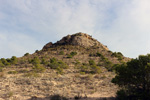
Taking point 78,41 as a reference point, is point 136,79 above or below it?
below

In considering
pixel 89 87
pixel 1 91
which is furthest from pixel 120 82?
pixel 1 91

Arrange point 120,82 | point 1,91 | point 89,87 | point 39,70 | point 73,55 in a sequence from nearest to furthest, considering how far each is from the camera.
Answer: point 120,82 → point 1,91 → point 89,87 → point 39,70 → point 73,55

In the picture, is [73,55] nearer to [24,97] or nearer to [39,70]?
[39,70]

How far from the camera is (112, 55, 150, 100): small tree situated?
11203 millimetres

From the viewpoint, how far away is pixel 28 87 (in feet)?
52.5

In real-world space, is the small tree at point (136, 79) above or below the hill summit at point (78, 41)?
below

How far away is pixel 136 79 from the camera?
1149 cm

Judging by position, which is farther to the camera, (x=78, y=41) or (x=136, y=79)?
(x=78, y=41)

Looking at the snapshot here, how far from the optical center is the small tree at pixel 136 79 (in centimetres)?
1120

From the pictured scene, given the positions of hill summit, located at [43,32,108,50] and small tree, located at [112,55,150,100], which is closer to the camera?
small tree, located at [112,55,150,100]

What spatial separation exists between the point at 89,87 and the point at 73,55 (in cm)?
3410

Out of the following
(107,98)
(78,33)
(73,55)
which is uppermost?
(78,33)

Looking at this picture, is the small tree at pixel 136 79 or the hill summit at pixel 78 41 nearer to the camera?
the small tree at pixel 136 79

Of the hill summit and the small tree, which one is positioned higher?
the hill summit
